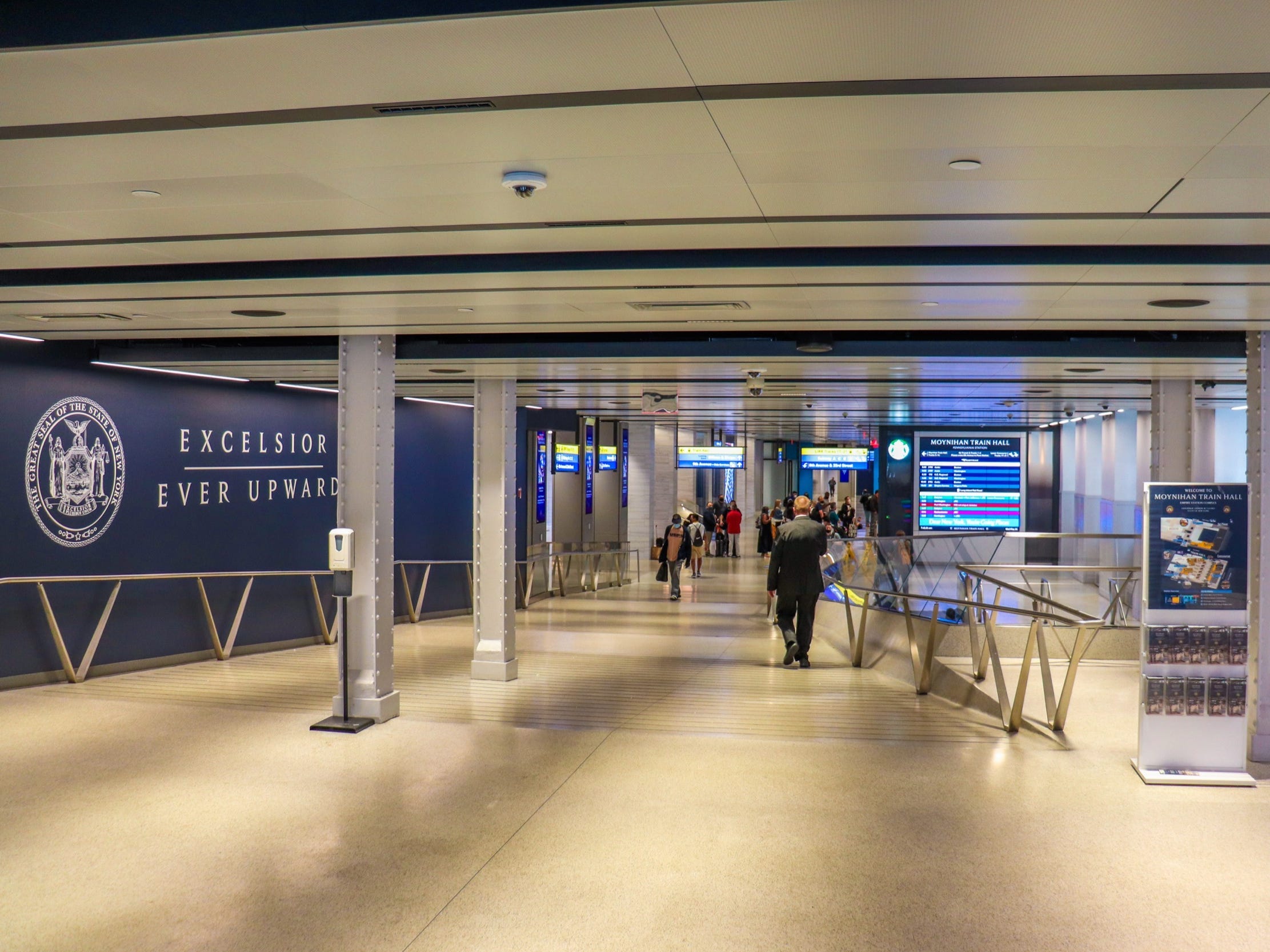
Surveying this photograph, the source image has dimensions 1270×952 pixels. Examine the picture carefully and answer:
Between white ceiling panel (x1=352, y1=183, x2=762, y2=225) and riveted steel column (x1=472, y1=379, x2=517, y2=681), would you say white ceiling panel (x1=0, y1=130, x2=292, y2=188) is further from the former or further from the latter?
riveted steel column (x1=472, y1=379, x2=517, y2=681)

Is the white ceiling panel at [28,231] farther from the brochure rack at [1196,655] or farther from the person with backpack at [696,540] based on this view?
the person with backpack at [696,540]

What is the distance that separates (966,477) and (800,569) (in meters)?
7.85

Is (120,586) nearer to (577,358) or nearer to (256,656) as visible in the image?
(256,656)

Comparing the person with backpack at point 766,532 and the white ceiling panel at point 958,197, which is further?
the person with backpack at point 766,532

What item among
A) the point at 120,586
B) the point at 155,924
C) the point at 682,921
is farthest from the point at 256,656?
the point at 682,921

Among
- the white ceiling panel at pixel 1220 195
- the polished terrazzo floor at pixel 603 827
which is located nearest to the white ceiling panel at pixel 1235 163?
the white ceiling panel at pixel 1220 195

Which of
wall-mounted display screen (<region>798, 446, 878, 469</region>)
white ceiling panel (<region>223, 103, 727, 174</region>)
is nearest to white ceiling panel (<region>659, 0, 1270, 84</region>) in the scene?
white ceiling panel (<region>223, 103, 727, 174</region>)

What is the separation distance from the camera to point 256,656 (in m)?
10.9

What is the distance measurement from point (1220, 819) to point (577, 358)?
18.8 feet

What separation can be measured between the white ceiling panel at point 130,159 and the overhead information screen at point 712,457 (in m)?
19.2

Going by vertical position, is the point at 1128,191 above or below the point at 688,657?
above

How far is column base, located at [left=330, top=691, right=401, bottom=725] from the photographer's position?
759 cm

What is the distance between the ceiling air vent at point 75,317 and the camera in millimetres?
7148

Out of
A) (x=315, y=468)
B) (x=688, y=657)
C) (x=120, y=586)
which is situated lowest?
(x=688, y=657)
